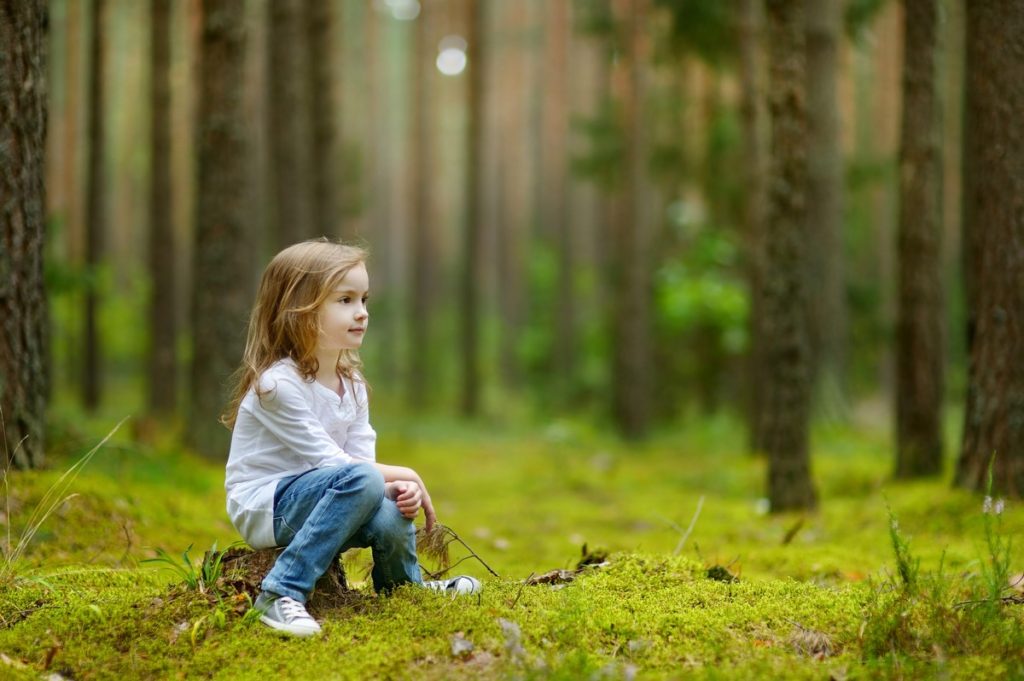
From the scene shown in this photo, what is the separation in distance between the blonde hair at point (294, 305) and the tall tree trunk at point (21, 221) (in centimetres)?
206

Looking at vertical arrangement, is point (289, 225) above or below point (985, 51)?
below

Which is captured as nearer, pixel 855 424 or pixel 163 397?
pixel 855 424

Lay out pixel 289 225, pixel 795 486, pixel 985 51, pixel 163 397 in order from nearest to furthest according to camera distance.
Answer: pixel 985 51 → pixel 795 486 → pixel 289 225 → pixel 163 397

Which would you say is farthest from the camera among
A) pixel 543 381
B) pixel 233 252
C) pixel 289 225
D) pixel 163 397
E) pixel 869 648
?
pixel 543 381

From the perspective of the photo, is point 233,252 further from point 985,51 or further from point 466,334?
point 466,334

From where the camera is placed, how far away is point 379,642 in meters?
3.30

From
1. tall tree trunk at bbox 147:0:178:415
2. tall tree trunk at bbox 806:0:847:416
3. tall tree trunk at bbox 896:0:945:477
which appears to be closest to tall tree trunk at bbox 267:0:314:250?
tall tree trunk at bbox 147:0:178:415

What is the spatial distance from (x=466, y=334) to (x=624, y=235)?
510 cm

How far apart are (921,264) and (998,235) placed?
192 centimetres

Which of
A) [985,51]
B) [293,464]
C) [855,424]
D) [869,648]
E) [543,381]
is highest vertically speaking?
[985,51]

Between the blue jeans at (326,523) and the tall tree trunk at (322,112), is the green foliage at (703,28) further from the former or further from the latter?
the blue jeans at (326,523)

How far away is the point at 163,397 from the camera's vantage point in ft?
49.0

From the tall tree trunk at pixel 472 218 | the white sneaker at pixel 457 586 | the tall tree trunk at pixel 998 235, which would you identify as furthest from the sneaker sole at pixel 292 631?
the tall tree trunk at pixel 472 218

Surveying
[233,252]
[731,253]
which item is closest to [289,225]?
[233,252]
